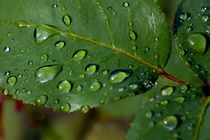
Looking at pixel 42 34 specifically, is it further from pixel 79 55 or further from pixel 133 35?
pixel 133 35

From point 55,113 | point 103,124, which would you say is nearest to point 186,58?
point 103,124

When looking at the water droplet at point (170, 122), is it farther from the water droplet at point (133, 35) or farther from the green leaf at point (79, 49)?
the water droplet at point (133, 35)

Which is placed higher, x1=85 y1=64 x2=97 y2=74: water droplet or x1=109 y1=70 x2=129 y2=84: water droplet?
x1=85 y1=64 x2=97 y2=74: water droplet

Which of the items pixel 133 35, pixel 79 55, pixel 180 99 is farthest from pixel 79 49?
pixel 180 99

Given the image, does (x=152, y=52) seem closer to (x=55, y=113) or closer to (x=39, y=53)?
(x=39, y=53)

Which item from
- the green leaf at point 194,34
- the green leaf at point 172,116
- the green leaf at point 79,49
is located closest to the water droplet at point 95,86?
the green leaf at point 79,49

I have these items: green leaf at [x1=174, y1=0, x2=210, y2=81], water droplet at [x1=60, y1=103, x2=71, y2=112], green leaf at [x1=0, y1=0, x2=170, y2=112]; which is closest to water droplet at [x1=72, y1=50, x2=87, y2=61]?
green leaf at [x1=0, y1=0, x2=170, y2=112]

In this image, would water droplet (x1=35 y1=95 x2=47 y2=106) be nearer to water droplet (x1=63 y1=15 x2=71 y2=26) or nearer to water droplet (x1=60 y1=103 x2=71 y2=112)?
water droplet (x1=60 y1=103 x2=71 y2=112)
